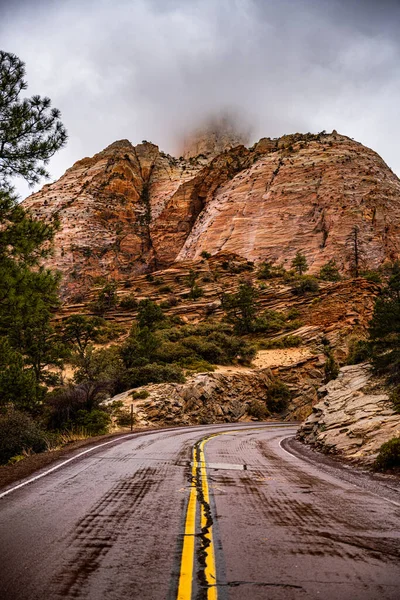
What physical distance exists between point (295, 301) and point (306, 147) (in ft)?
169

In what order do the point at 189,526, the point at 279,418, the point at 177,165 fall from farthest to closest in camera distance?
the point at 177,165, the point at 279,418, the point at 189,526

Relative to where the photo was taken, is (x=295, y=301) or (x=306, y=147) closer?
(x=295, y=301)

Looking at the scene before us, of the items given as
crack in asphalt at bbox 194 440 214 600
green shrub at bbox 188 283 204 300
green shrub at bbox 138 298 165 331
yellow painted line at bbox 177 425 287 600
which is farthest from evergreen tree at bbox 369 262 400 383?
green shrub at bbox 188 283 204 300

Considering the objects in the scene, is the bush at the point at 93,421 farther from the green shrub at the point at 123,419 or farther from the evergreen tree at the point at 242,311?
the evergreen tree at the point at 242,311

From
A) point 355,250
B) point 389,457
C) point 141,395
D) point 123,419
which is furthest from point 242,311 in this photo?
point 389,457

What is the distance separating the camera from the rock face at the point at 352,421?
11.5 meters

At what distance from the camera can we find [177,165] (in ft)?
382

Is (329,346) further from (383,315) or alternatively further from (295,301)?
(383,315)

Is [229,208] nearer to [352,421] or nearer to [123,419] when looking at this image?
[123,419]

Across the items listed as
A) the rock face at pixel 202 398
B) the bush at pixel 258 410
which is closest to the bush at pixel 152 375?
the rock face at pixel 202 398

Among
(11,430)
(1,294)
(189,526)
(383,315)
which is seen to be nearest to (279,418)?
(383,315)

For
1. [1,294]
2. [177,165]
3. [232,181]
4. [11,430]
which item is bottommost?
[11,430]

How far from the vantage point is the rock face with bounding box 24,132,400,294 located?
71500mm

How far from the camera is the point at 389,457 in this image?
917cm
